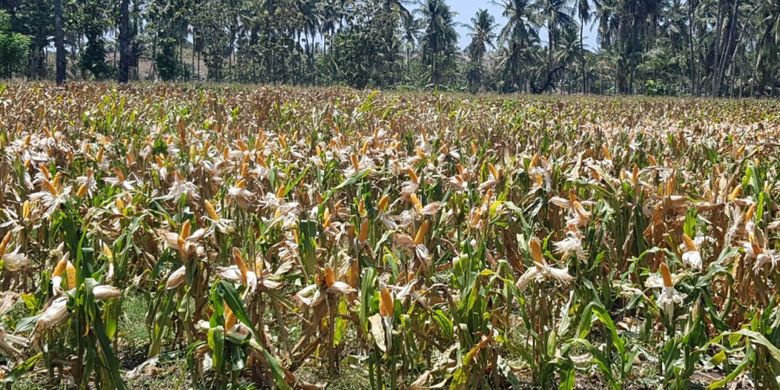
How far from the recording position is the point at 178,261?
5.93 feet

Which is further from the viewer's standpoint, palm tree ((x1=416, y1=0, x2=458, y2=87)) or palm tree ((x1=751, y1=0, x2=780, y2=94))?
palm tree ((x1=416, y1=0, x2=458, y2=87))

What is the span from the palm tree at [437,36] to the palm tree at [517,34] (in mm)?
5341

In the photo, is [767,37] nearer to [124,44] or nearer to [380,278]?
[124,44]

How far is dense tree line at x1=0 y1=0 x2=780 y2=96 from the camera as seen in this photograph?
39.3 meters

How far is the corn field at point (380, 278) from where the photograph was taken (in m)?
1.51

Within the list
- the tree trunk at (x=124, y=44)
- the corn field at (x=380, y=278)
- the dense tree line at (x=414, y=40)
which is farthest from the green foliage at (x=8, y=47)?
the corn field at (x=380, y=278)

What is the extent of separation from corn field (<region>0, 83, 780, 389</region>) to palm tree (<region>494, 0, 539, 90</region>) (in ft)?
163

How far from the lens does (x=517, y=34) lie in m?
50.9

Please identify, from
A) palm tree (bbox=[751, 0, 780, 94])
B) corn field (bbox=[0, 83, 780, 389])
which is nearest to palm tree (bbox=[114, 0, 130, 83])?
corn field (bbox=[0, 83, 780, 389])

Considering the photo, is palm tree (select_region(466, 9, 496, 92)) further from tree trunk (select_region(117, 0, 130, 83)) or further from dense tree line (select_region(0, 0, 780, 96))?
tree trunk (select_region(117, 0, 130, 83))

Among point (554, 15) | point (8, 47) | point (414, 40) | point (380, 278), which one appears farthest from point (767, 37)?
point (380, 278)

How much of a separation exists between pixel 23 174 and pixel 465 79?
7738 centimetres

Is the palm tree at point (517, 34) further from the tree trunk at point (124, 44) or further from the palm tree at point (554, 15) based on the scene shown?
the tree trunk at point (124, 44)

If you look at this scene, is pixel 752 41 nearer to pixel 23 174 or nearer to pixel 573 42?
pixel 573 42
